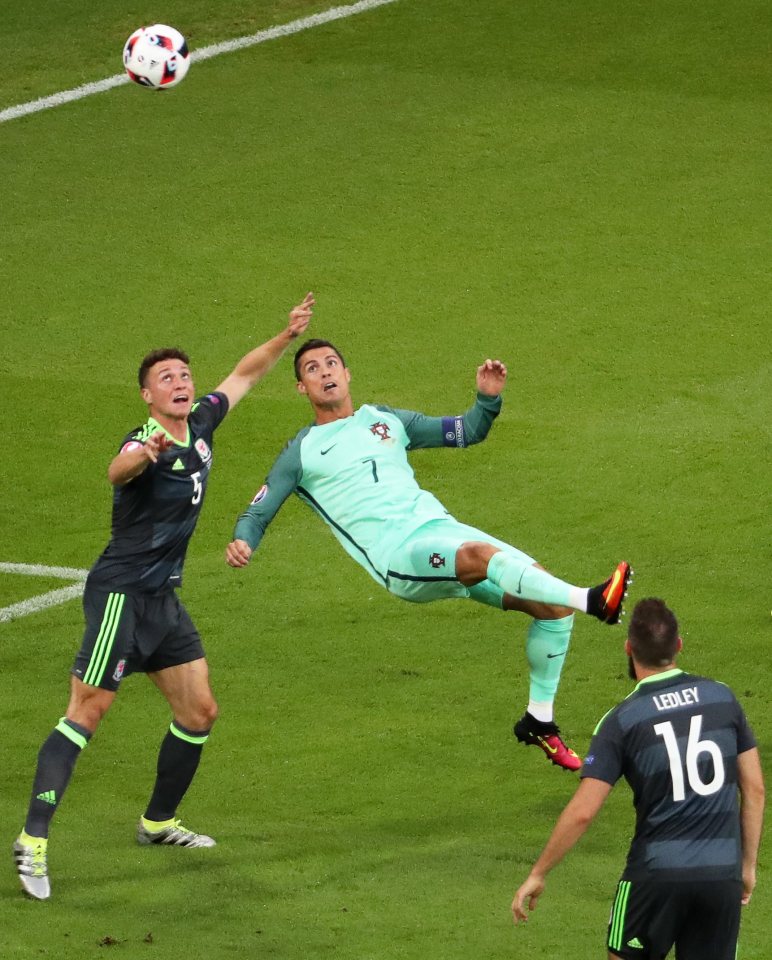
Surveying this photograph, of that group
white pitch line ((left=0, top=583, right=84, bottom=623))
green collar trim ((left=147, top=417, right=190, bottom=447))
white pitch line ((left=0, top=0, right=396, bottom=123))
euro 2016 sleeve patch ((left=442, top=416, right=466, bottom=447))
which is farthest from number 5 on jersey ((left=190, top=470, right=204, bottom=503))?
white pitch line ((left=0, top=0, right=396, bottom=123))

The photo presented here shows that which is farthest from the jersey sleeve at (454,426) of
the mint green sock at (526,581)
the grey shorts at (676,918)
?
the grey shorts at (676,918)

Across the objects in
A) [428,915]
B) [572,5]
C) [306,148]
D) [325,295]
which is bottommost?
[428,915]

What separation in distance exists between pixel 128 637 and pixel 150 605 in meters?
0.21

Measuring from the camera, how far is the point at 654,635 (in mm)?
6227

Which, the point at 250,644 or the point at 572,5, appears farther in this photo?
the point at 572,5

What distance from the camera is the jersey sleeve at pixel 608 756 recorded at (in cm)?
617

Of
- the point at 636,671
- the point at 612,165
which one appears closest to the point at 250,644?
the point at 636,671

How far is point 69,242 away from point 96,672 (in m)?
12.6

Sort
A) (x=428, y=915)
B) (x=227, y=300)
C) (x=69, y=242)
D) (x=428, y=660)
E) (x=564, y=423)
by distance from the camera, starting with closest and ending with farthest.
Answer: (x=428, y=915) < (x=428, y=660) < (x=564, y=423) < (x=227, y=300) < (x=69, y=242)

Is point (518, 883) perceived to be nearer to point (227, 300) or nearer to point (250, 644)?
point (250, 644)

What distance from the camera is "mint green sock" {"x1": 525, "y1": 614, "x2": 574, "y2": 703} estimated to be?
9.01 metres

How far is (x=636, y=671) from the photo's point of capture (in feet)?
20.7

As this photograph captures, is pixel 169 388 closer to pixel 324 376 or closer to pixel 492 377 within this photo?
pixel 324 376

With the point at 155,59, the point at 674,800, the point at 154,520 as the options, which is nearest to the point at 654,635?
the point at 674,800
